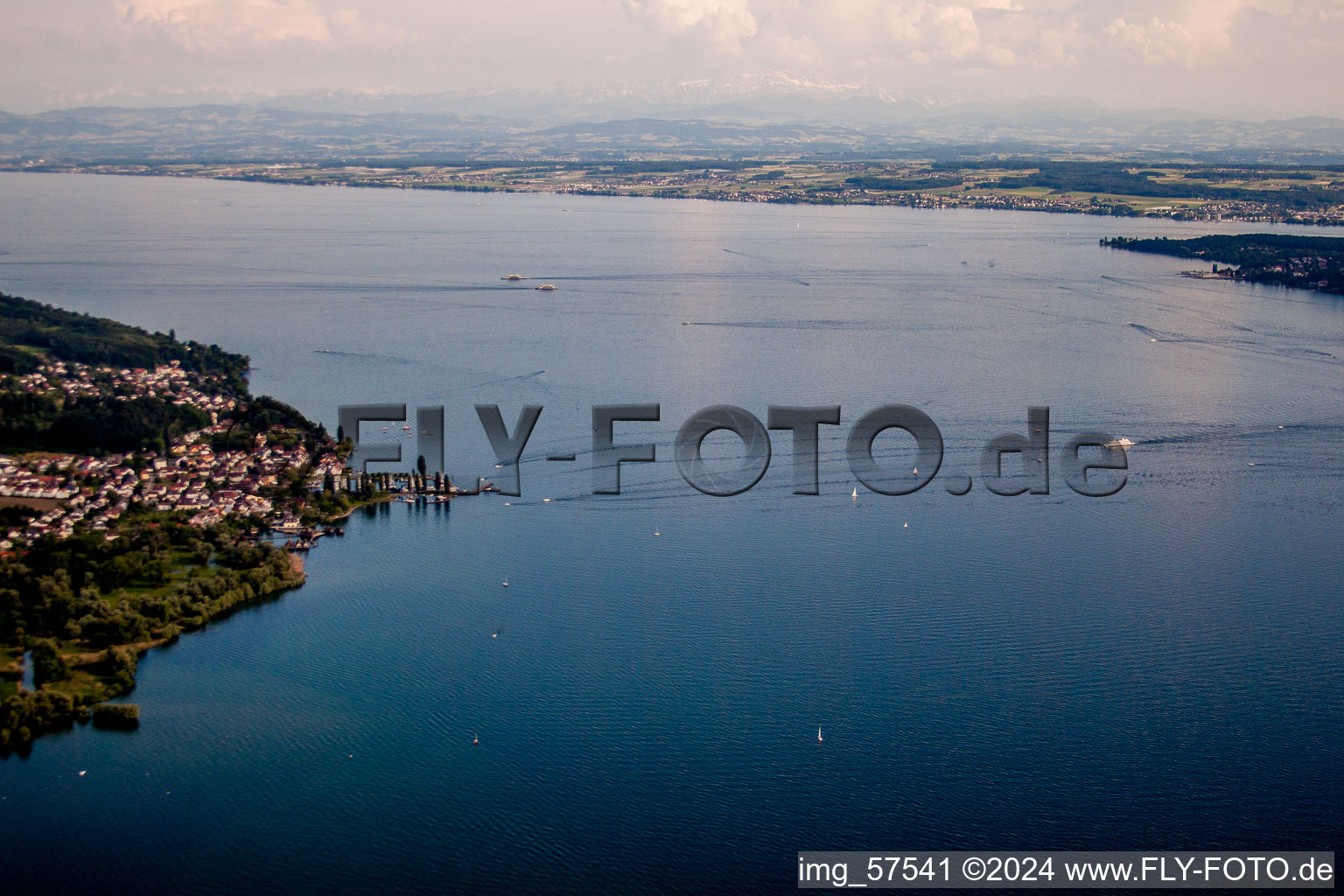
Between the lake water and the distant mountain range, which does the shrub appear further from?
the distant mountain range

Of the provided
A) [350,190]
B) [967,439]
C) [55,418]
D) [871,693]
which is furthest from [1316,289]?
[350,190]

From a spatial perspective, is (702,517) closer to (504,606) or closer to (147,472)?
(504,606)

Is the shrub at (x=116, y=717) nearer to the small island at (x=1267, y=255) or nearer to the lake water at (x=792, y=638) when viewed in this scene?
the lake water at (x=792, y=638)

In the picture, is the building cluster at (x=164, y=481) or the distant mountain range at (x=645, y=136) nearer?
the building cluster at (x=164, y=481)

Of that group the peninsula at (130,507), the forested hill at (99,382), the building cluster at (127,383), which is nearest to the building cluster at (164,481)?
the peninsula at (130,507)

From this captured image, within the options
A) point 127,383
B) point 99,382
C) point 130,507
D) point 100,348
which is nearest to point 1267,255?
point 127,383
